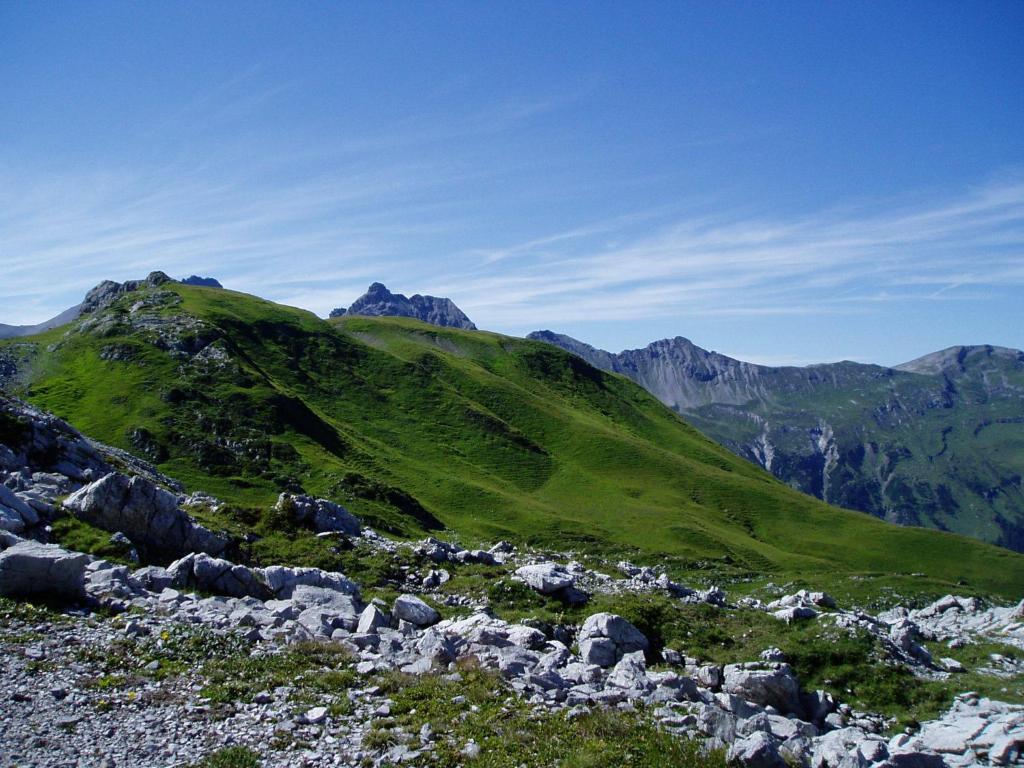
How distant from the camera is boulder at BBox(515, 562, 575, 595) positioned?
31484 mm

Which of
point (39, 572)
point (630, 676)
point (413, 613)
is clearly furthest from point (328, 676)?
point (39, 572)

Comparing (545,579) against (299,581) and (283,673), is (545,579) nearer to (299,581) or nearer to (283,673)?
(299,581)

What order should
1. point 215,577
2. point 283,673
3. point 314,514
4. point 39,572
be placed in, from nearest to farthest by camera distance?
1. point 283,673
2. point 39,572
3. point 215,577
4. point 314,514

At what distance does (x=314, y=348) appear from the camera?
147 m

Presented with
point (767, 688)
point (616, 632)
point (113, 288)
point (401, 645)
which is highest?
point (113, 288)

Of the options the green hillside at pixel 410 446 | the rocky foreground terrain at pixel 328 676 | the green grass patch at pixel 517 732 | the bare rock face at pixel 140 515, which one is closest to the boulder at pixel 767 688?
the rocky foreground terrain at pixel 328 676

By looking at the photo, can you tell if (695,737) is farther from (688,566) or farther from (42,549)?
(688,566)

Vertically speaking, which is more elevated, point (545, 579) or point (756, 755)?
point (756, 755)

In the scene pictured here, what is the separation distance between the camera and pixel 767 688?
22719mm

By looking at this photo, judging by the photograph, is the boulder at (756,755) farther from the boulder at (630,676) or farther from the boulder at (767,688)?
the boulder at (767,688)

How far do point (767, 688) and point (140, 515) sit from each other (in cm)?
2512

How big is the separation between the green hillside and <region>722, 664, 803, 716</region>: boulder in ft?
167

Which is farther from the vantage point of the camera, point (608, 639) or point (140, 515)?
point (140, 515)

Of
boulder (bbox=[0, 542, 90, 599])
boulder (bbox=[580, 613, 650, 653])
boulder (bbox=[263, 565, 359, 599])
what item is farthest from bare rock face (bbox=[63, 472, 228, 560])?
boulder (bbox=[580, 613, 650, 653])
